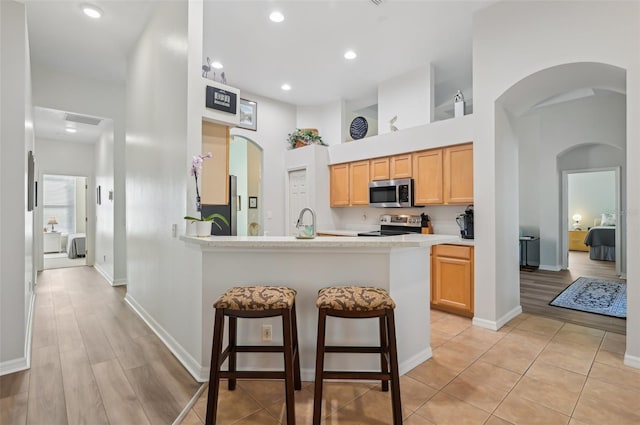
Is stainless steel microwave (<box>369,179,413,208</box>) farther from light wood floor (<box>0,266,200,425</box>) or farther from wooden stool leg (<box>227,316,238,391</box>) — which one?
light wood floor (<box>0,266,200,425</box>)

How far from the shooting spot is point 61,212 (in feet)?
30.4

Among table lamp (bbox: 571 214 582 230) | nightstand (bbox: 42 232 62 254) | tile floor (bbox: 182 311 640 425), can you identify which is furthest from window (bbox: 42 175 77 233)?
table lamp (bbox: 571 214 582 230)

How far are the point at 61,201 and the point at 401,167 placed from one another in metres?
10.3

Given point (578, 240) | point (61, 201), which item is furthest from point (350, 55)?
point (61, 201)

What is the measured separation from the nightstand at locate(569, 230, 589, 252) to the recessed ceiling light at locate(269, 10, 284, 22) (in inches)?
395

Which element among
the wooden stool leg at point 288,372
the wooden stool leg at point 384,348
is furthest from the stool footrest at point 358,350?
the wooden stool leg at point 288,372

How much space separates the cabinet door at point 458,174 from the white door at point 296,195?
245 centimetres

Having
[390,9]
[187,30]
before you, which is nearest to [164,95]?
[187,30]

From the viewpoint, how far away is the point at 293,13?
3.36 metres

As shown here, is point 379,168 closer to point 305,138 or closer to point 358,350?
point 305,138

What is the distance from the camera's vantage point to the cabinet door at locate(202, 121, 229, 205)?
278 cm

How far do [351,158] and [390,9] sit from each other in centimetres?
222

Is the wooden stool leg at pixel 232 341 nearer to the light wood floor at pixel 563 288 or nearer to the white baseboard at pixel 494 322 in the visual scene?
the white baseboard at pixel 494 322

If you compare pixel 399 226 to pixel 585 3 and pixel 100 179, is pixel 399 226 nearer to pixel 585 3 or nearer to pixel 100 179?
pixel 585 3
